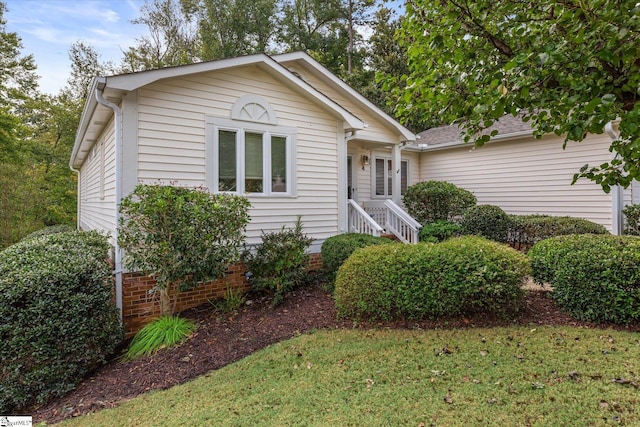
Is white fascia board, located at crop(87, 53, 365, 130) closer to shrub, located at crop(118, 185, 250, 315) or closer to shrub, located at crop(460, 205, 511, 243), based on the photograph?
shrub, located at crop(118, 185, 250, 315)

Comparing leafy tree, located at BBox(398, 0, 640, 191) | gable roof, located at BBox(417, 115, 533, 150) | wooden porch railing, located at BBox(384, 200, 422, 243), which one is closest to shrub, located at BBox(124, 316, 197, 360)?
leafy tree, located at BBox(398, 0, 640, 191)

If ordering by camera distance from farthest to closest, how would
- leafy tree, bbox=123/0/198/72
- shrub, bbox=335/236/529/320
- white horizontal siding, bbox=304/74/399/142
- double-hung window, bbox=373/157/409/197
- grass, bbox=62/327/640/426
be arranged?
leafy tree, bbox=123/0/198/72 → double-hung window, bbox=373/157/409/197 → white horizontal siding, bbox=304/74/399/142 → shrub, bbox=335/236/529/320 → grass, bbox=62/327/640/426

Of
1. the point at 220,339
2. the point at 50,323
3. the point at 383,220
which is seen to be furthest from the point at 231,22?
the point at 50,323

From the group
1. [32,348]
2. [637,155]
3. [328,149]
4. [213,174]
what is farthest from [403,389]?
[328,149]

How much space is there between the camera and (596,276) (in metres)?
4.41

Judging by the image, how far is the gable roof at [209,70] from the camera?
531 centimetres

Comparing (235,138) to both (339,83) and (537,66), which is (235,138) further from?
(537,66)

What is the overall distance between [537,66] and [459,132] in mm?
8678

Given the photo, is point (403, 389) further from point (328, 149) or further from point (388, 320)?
point (328, 149)

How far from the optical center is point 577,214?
392 inches

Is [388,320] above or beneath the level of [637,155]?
beneath

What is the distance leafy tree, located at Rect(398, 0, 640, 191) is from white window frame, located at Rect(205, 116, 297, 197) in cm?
398

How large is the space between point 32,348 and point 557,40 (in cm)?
588

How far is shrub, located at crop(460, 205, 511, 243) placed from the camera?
30.9 ft
